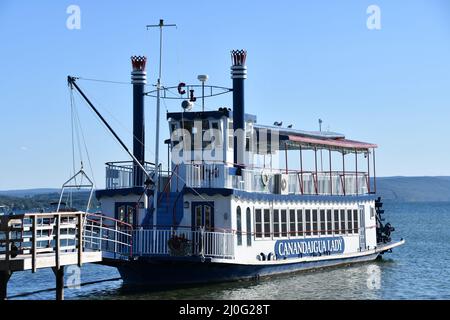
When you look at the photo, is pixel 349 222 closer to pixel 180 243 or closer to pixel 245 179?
pixel 245 179

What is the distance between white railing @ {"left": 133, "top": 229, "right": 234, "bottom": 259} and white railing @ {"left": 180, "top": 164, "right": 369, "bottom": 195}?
6.86 feet

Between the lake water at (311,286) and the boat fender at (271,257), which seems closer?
the lake water at (311,286)

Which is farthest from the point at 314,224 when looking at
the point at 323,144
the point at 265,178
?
the point at 265,178

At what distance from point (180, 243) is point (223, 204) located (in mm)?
2567

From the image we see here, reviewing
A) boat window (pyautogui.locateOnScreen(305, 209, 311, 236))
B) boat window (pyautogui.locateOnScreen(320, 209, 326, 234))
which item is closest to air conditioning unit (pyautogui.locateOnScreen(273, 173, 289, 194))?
boat window (pyautogui.locateOnScreen(305, 209, 311, 236))

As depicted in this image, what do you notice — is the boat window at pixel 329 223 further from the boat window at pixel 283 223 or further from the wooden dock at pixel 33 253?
the wooden dock at pixel 33 253

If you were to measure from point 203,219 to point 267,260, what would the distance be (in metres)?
3.47

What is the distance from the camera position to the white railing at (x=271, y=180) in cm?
2852

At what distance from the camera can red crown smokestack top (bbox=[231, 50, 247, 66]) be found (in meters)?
30.9

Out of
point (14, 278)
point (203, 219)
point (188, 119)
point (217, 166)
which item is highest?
point (188, 119)

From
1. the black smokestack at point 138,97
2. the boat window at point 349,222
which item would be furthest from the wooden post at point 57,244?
the boat window at point 349,222
